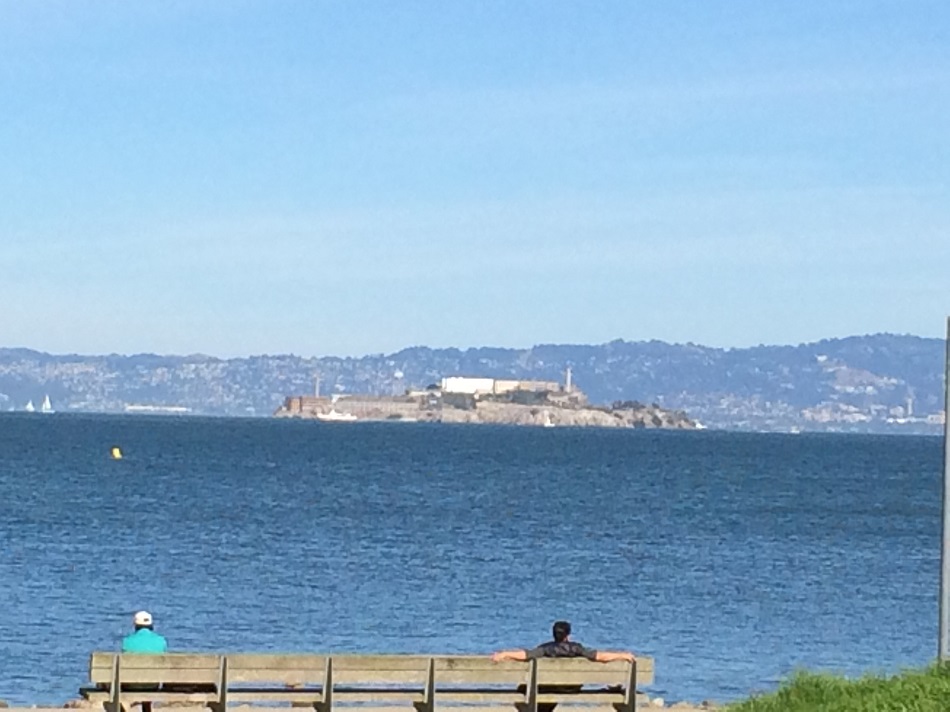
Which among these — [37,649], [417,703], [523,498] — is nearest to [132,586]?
[37,649]

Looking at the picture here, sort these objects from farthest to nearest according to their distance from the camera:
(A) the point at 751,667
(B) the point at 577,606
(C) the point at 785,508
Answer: (C) the point at 785,508
(B) the point at 577,606
(A) the point at 751,667

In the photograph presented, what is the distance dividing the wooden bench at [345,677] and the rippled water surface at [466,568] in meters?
10.5

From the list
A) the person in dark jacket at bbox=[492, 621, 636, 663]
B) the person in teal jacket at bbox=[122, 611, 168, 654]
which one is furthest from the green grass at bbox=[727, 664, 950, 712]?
the person in teal jacket at bbox=[122, 611, 168, 654]

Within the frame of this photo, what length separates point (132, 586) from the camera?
44094 mm

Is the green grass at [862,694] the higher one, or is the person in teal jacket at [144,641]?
the green grass at [862,694]

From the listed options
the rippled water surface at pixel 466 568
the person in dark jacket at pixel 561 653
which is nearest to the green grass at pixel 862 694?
the person in dark jacket at pixel 561 653

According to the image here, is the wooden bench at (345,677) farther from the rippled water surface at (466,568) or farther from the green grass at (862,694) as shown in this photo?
the rippled water surface at (466,568)

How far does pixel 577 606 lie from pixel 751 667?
34.6 ft

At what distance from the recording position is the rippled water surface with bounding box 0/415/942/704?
113 feet

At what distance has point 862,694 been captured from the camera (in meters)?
13.5

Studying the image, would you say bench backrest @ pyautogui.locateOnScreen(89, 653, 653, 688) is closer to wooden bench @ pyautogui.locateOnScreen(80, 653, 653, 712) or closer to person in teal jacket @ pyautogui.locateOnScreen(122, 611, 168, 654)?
wooden bench @ pyautogui.locateOnScreen(80, 653, 653, 712)

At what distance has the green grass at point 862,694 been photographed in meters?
12.7

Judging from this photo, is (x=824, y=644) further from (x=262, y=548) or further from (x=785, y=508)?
(x=785, y=508)

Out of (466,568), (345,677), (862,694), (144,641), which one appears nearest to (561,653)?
(345,677)
